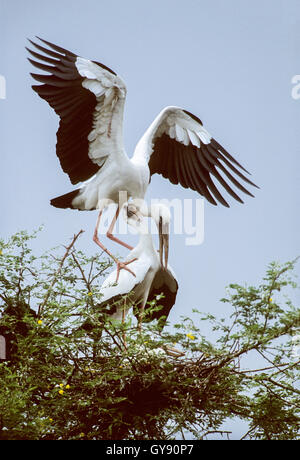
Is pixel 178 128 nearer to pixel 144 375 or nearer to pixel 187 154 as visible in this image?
pixel 187 154

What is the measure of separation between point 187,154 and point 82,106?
1.27 metres

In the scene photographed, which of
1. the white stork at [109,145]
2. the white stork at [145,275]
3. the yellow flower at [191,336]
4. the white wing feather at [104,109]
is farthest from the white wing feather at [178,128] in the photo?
the yellow flower at [191,336]

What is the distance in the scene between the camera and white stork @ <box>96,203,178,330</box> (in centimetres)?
566

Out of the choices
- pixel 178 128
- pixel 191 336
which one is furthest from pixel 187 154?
pixel 191 336

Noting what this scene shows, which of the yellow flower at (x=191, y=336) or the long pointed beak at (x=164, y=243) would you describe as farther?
the long pointed beak at (x=164, y=243)

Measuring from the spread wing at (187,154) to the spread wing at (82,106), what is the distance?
1.78ft

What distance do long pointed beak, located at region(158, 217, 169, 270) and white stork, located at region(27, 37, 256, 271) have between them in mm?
296

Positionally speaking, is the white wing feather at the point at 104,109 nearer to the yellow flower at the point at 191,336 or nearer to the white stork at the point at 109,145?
the white stork at the point at 109,145

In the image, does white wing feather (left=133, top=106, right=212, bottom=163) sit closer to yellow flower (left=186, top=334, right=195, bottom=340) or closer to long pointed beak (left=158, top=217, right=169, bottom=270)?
long pointed beak (left=158, top=217, right=169, bottom=270)

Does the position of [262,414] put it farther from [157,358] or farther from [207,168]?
[207,168]

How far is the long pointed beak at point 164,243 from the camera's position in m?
5.89

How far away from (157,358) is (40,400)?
0.73m
